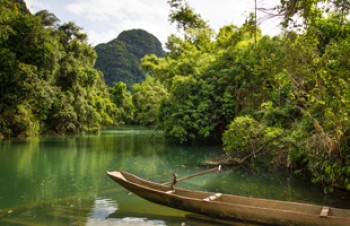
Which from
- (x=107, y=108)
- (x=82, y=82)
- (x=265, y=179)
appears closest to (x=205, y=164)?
(x=265, y=179)

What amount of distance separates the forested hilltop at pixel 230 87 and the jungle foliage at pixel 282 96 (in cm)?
3

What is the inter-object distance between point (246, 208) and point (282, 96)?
27.3ft

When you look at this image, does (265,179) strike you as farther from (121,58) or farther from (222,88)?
(121,58)

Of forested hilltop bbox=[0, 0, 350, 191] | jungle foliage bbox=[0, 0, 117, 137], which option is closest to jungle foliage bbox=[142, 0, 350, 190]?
forested hilltop bbox=[0, 0, 350, 191]

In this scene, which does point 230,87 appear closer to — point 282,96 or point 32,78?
point 282,96

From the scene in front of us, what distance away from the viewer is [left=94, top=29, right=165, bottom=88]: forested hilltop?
82938mm

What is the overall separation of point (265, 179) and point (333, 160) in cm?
442

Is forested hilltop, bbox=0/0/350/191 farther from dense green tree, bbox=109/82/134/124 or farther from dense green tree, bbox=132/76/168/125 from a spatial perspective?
dense green tree, bbox=109/82/134/124

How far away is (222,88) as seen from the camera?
22125mm

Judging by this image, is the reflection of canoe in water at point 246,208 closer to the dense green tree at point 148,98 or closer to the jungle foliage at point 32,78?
the jungle foliage at point 32,78

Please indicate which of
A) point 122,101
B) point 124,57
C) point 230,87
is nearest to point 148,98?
point 122,101

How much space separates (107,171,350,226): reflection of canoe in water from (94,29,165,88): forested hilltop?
71855mm

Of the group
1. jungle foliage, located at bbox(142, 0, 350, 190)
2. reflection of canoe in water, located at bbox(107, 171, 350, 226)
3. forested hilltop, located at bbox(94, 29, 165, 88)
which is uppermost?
forested hilltop, located at bbox(94, 29, 165, 88)

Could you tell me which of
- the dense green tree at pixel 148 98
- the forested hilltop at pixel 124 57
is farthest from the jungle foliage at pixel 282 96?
the forested hilltop at pixel 124 57
